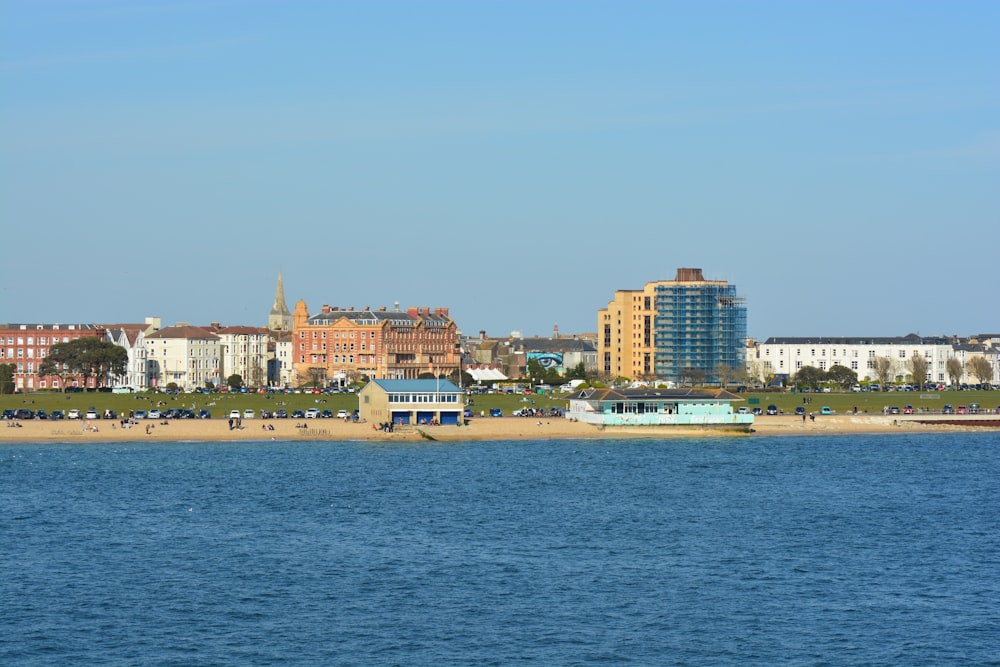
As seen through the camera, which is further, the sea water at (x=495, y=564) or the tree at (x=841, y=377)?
the tree at (x=841, y=377)

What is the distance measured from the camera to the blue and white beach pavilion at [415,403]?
328 feet

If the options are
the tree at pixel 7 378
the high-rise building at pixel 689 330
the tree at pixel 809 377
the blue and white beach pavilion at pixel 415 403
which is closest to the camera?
the blue and white beach pavilion at pixel 415 403

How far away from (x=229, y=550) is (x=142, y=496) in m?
16.4

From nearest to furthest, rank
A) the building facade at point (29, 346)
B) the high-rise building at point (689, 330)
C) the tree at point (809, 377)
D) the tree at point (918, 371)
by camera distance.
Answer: the building facade at point (29, 346)
the tree at point (809, 377)
the high-rise building at point (689, 330)
the tree at point (918, 371)

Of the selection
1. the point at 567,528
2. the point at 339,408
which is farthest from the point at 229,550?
the point at 339,408

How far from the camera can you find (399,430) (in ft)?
316

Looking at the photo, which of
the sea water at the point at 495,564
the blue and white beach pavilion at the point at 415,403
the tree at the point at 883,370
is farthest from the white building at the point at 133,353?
the sea water at the point at 495,564

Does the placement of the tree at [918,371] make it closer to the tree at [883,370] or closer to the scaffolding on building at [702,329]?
the tree at [883,370]

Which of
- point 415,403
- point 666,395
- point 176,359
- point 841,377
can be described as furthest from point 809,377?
point 415,403

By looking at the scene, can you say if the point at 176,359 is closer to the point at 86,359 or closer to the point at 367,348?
the point at 367,348

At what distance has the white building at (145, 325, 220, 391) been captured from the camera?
182 meters

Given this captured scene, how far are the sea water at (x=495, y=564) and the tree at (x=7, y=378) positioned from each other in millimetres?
76489

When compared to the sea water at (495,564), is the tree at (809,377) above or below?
above

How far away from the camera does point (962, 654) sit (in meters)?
35.6
